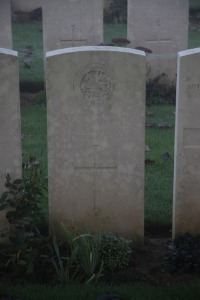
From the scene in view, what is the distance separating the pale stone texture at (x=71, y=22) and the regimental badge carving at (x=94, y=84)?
5.61m

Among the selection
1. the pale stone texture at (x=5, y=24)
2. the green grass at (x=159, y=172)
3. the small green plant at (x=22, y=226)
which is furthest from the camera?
the pale stone texture at (x=5, y=24)

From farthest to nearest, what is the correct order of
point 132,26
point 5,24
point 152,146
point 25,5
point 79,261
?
1. point 25,5
2. point 132,26
3. point 5,24
4. point 152,146
5. point 79,261

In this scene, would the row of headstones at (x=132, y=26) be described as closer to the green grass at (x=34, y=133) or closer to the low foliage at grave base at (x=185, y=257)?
the green grass at (x=34, y=133)

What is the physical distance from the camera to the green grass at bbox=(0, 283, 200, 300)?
450 cm

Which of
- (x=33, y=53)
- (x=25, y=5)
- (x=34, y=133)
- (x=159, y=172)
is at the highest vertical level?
(x=25, y=5)

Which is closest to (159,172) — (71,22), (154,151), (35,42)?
(154,151)

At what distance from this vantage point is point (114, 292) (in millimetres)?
4590

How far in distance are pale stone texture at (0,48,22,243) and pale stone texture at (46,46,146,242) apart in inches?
9.8

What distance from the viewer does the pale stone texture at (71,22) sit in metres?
10.5

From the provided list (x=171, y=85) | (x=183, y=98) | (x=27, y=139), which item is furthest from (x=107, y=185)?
(x=171, y=85)

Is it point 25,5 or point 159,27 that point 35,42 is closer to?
point 25,5

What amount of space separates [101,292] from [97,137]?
1261mm

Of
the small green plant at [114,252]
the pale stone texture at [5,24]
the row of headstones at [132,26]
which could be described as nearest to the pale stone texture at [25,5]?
the row of headstones at [132,26]

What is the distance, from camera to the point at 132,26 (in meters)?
10.8
